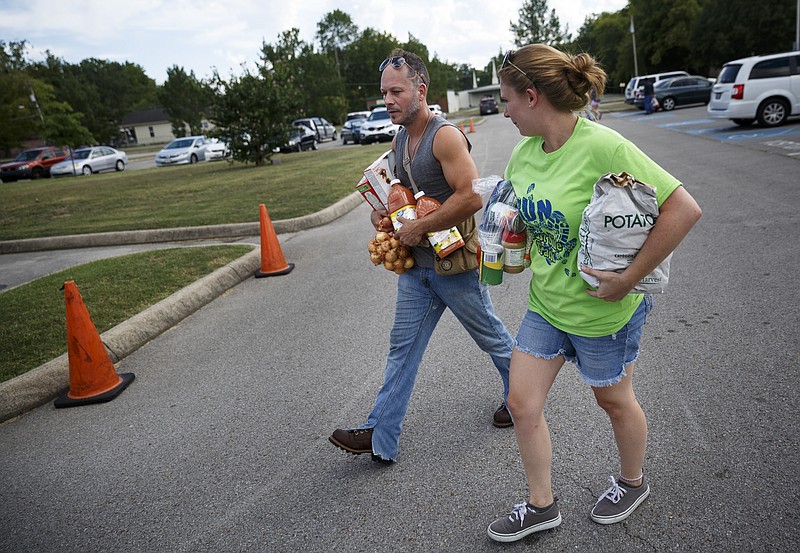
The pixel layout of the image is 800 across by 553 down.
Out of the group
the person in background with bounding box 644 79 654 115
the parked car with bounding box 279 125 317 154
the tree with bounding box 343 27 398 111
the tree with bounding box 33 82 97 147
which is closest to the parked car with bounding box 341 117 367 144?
the parked car with bounding box 279 125 317 154

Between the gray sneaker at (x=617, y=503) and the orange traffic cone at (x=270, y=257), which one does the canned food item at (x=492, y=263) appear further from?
the orange traffic cone at (x=270, y=257)

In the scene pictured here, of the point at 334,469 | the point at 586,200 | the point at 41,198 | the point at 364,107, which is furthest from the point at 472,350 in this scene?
the point at 364,107

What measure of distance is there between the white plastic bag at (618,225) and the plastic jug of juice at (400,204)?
3.46ft

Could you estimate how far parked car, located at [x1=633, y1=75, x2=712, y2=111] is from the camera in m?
30.2

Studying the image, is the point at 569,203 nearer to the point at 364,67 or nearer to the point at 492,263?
the point at 492,263

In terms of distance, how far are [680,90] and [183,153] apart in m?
25.4

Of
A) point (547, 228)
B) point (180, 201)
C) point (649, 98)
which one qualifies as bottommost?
point (180, 201)

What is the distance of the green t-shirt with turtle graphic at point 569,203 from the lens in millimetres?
2136

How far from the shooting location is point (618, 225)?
204cm

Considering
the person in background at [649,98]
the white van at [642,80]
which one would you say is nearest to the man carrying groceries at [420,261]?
the person in background at [649,98]

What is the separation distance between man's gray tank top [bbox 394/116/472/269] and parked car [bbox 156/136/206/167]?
100 ft

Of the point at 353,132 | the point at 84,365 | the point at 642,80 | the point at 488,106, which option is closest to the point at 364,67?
the point at 488,106

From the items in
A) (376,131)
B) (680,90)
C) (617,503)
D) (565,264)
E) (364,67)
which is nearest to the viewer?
(565,264)

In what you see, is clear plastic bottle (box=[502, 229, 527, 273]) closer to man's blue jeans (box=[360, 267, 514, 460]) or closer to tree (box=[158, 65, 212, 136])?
man's blue jeans (box=[360, 267, 514, 460])
